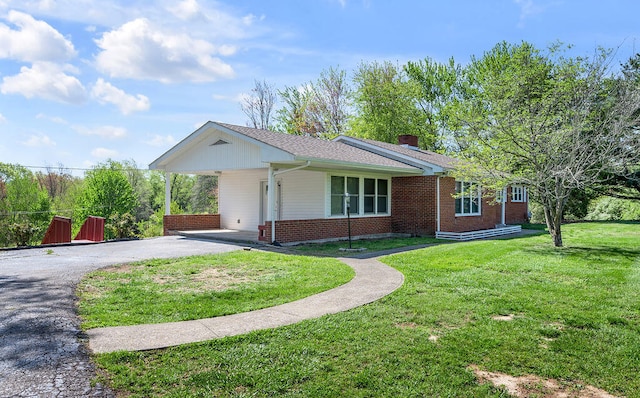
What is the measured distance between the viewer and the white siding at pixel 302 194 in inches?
592

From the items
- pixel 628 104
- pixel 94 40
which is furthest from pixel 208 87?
pixel 628 104

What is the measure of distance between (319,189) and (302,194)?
73 centimetres

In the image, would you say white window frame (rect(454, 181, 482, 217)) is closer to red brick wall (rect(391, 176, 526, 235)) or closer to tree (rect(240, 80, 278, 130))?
red brick wall (rect(391, 176, 526, 235))

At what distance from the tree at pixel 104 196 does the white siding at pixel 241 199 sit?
81.7 feet

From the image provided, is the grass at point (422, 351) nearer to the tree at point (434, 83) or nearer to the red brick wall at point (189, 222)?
the red brick wall at point (189, 222)

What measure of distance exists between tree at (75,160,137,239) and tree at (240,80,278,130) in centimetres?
1362

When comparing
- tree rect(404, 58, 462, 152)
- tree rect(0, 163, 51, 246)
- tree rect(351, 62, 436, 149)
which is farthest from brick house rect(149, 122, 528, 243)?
tree rect(0, 163, 51, 246)

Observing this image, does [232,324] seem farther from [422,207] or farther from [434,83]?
[434,83]

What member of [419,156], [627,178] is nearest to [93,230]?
[419,156]

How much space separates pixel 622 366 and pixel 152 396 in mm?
4051

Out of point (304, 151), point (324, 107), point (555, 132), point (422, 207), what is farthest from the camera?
point (324, 107)

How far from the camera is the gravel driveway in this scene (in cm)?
344

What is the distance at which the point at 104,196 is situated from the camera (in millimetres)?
39844

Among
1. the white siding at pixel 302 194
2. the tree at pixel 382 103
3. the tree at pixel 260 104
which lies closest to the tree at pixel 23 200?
the tree at pixel 260 104
